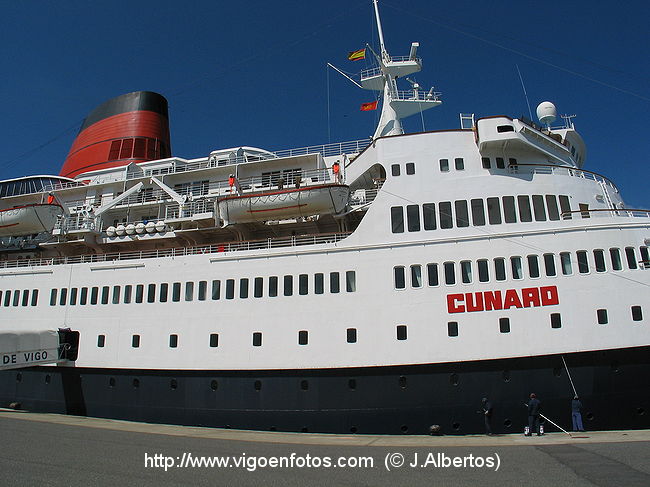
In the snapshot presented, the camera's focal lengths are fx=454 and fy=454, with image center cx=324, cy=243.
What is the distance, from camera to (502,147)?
1377cm

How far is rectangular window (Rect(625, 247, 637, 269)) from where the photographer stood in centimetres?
1172

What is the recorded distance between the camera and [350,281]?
13266 millimetres

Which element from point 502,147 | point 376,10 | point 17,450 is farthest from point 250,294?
point 376,10

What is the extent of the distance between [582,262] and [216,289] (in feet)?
34.7

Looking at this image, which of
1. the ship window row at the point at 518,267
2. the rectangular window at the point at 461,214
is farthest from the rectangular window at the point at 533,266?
the rectangular window at the point at 461,214

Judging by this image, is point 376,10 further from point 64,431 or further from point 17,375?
point 17,375

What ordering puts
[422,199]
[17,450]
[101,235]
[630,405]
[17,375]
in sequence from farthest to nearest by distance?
[101,235] → [17,375] → [422,199] → [630,405] → [17,450]

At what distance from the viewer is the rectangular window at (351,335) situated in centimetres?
1270

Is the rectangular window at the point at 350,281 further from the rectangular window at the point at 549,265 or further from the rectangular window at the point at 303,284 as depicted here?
the rectangular window at the point at 549,265

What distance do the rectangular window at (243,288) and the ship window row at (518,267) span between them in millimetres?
4629

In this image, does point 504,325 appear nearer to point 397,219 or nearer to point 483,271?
point 483,271

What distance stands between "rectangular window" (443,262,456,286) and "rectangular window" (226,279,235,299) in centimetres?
648

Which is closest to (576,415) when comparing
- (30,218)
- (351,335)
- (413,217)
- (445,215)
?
(351,335)

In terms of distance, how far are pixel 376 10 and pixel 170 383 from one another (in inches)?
633
